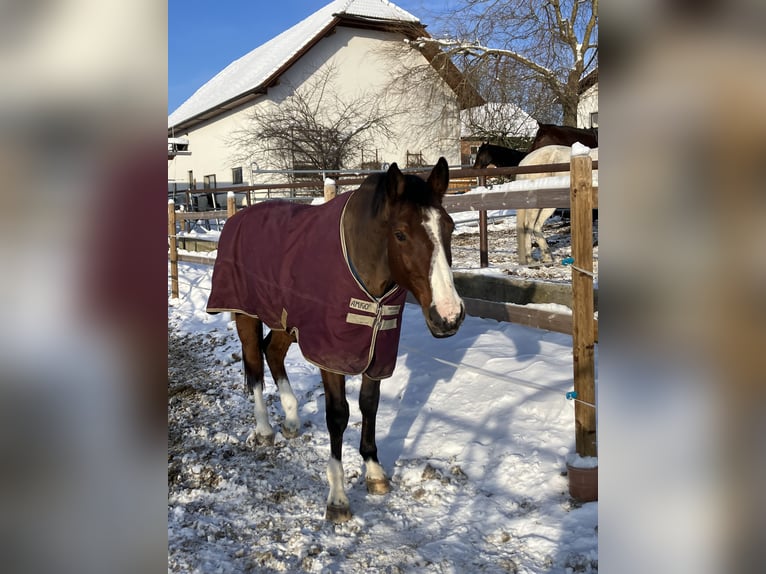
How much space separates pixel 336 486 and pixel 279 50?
79.8ft

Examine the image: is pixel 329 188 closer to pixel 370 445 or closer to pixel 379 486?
pixel 370 445

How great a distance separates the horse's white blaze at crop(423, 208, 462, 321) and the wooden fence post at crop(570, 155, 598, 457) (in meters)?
0.73

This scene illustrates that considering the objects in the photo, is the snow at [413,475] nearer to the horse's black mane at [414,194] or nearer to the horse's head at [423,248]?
the horse's head at [423,248]

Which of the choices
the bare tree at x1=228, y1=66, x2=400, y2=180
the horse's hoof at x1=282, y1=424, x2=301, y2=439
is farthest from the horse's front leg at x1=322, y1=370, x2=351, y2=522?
the bare tree at x1=228, y1=66, x2=400, y2=180

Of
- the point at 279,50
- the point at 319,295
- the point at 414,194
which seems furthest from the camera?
the point at 279,50

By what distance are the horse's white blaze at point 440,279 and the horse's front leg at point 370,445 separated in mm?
916

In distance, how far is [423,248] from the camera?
238 cm

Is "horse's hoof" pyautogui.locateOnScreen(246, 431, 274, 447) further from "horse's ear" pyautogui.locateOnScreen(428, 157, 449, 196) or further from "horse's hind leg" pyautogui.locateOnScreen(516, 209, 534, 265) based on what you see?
"horse's hind leg" pyautogui.locateOnScreen(516, 209, 534, 265)

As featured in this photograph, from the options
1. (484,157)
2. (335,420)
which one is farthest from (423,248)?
(484,157)
